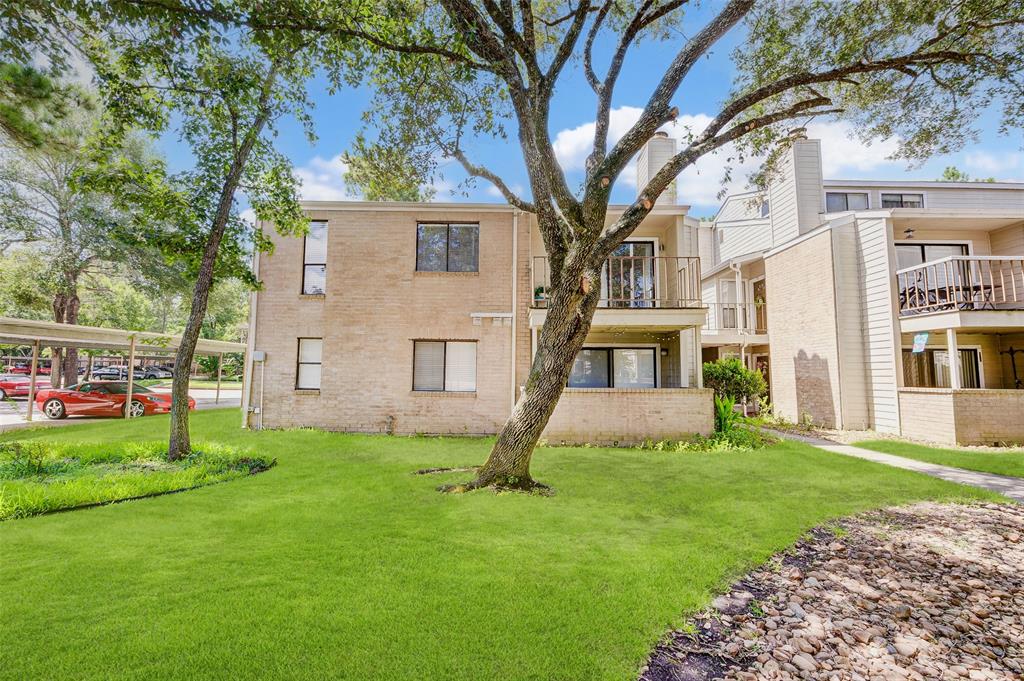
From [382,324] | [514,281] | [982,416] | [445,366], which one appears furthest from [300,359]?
[982,416]

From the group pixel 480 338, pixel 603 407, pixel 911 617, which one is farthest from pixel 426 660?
pixel 480 338

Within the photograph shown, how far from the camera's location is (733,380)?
14.0 meters

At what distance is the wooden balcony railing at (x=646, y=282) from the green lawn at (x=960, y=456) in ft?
16.3

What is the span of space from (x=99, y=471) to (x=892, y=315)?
16.8m

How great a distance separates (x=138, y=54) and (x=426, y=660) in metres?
8.36

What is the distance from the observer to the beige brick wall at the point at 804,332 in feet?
41.2

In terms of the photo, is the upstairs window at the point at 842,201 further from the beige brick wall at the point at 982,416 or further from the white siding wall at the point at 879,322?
the beige brick wall at the point at 982,416

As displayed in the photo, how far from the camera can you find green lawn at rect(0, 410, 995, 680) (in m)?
2.48

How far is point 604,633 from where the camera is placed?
9.03 ft

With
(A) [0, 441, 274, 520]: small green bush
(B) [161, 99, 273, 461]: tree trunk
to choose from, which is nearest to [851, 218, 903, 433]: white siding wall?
(A) [0, 441, 274, 520]: small green bush

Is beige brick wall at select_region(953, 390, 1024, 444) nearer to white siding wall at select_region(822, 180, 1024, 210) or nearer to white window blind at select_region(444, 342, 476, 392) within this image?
white siding wall at select_region(822, 180, 1024, 210)

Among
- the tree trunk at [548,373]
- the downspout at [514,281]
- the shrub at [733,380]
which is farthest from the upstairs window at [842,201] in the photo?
the tree trunk at [548,373]

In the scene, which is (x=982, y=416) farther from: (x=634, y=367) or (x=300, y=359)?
(x=300, y=359)

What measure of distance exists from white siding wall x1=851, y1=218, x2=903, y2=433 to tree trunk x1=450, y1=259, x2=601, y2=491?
398 inches
